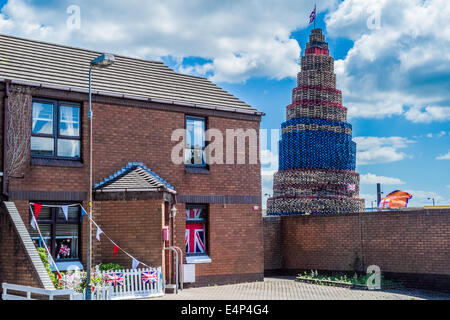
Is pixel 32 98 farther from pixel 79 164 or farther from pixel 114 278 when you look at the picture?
pixel 114 278

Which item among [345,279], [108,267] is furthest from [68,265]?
[345,279]

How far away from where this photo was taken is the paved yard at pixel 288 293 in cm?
1630

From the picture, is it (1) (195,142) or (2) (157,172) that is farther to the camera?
(1) (195,142)

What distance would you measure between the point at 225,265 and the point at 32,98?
28.0 feet

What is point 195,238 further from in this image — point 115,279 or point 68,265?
point 115,279

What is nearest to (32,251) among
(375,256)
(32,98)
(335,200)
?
(32,98)

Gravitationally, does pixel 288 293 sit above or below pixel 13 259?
below

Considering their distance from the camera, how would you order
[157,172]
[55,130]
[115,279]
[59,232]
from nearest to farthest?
[115,279] < [59,232] < [55,130] < [157,172]

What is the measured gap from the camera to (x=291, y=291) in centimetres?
1786

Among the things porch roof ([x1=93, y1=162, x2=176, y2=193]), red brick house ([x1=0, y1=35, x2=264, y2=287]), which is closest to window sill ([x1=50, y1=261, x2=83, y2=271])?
red brick house ([x1=0, y1=35, x2=264, y2=287])

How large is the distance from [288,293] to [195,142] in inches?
244

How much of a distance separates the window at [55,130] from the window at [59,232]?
171 centimetres

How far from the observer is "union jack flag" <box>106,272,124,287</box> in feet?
50.0

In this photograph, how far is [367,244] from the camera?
20.6 meters
